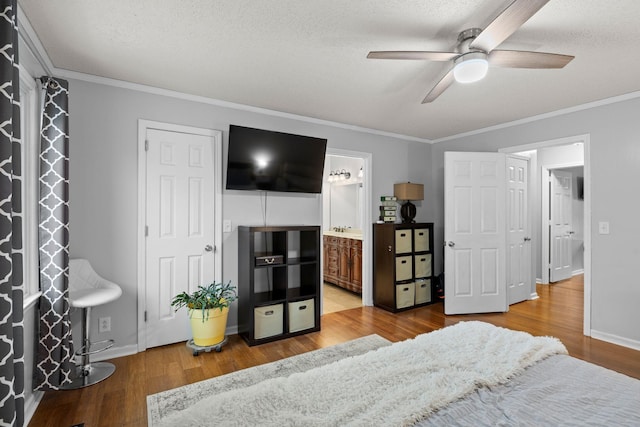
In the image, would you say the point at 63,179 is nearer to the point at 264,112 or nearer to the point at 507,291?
the point at 264,112

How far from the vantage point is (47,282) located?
225 cm

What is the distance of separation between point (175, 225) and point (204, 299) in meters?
0.77

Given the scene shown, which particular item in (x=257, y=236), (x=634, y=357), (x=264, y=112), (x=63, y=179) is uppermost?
(x=264, y=112)

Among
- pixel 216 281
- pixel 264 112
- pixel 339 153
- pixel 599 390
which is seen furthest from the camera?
pixel 339 153

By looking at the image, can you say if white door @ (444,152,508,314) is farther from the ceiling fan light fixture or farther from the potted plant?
the potted plant

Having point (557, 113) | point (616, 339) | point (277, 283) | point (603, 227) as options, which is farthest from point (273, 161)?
point (616, 339)

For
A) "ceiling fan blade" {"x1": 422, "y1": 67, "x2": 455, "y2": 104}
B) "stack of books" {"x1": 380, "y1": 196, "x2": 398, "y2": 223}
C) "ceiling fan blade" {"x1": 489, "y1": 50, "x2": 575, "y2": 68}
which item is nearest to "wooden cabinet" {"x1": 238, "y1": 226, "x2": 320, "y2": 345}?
"stack of books" {"x1": 380, "y1": 196, "x2": 398, "y2": 223}

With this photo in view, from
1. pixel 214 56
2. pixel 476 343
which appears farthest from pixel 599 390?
pixel 214 56

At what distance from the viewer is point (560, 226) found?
607cm

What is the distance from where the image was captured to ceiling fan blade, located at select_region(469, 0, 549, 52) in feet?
4.83

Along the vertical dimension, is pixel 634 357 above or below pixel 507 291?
below

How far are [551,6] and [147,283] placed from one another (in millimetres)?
3607

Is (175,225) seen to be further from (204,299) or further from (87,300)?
(87,300)

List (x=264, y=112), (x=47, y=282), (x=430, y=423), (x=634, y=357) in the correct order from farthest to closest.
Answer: (x=264, y=112)
(x=634, y=357)
(x=47, y=282)
(x=430, y=423)
